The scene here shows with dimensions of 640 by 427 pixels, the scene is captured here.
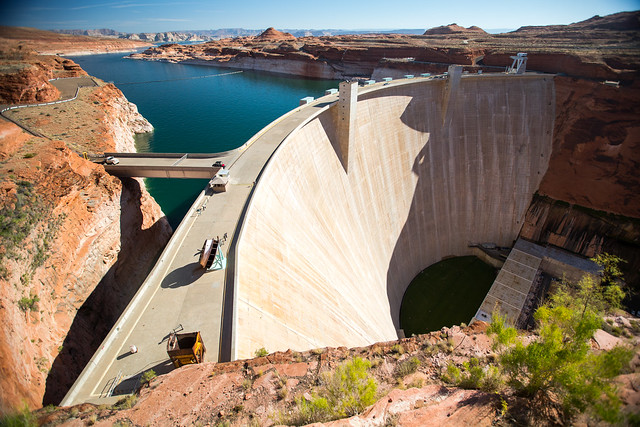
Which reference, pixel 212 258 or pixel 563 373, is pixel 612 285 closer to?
pixel 563 373

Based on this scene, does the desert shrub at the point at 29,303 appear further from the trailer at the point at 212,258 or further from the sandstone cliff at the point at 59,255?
the trailer at the point at 212,258

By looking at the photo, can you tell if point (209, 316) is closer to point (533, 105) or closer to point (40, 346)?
point (40, 346)

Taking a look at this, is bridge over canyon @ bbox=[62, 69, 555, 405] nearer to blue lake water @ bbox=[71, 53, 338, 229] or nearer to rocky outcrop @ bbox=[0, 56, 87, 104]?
blue lake water @ bbox=[71, 53, 338, 229]

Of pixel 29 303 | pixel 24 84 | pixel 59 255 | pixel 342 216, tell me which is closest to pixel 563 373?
pixel 342 216

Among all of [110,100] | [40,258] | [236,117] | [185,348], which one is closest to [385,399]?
[185,348]

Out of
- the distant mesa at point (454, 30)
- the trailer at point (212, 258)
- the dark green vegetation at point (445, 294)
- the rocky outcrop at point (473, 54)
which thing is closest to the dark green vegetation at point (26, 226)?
the trailer at point (212, 258)

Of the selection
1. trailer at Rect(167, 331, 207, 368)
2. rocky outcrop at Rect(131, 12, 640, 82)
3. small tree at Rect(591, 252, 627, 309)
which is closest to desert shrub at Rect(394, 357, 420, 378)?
trailer at Rect(167, 331, 207, 368)
